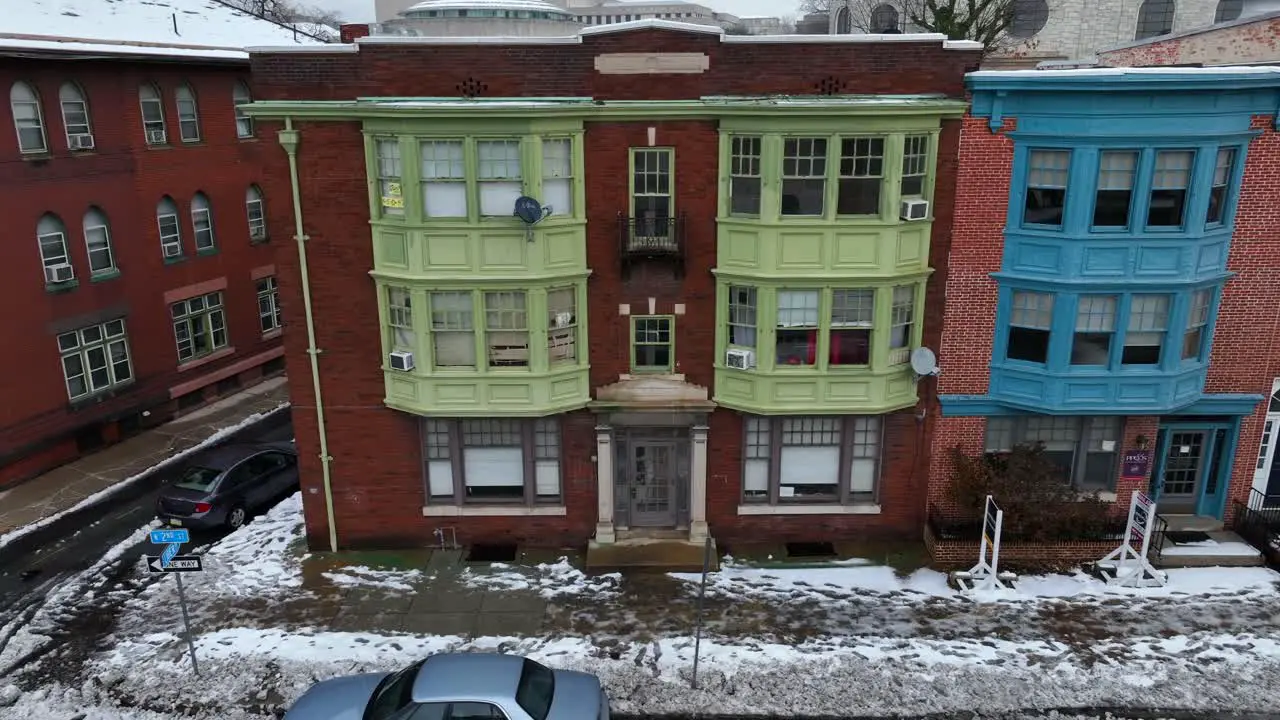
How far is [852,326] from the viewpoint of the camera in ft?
55.7

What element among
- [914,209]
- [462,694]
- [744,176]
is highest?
[744,176]

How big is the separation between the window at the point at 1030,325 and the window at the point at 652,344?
677 cm

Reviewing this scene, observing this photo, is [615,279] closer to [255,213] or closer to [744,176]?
[744,176]

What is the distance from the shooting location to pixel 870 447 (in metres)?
18.3

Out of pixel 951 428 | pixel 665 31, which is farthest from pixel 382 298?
pixel 951 428

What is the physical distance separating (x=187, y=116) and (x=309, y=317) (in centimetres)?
1430

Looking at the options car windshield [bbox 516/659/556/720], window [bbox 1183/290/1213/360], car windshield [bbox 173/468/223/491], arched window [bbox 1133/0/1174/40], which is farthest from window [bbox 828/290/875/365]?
arched window [bbox 1133/0/1174/40]

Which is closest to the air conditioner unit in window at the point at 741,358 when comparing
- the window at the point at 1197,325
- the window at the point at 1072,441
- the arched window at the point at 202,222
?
the window at the point at 1072,441

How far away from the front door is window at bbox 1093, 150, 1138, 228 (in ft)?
30.4

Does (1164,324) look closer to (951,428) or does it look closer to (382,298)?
(951,428)

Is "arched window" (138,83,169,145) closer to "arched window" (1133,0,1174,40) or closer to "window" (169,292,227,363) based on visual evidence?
"window" (169,292,227,363)

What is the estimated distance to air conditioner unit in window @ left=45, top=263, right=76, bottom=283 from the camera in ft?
75.4

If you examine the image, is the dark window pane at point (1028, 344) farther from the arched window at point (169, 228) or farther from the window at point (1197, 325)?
the arched window at point (169, 228)

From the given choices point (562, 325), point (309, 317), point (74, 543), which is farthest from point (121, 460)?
point (562, 325)
